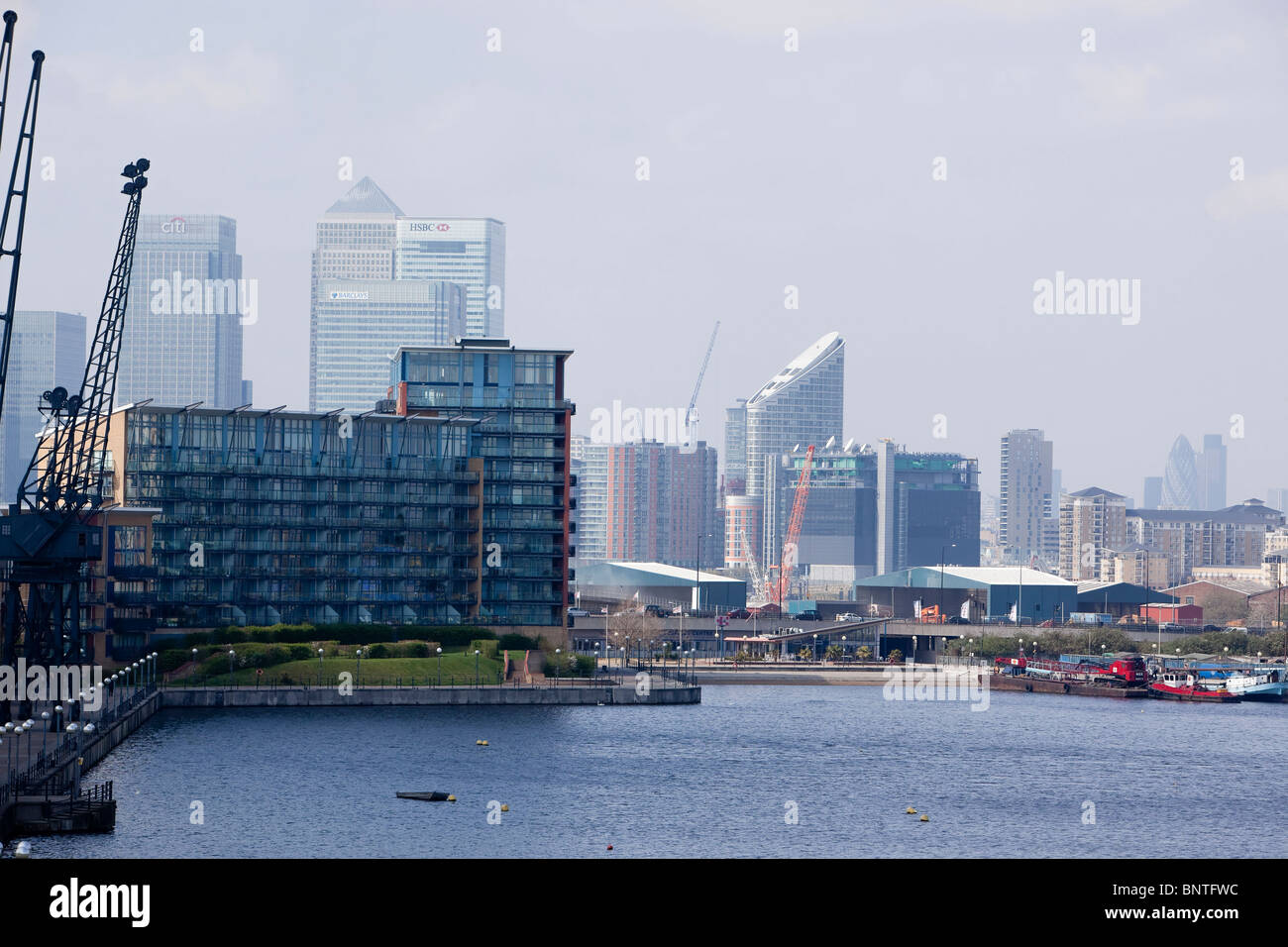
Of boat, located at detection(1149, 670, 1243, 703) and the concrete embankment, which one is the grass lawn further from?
boat, located at detection(1149, 670, 1243, 703)

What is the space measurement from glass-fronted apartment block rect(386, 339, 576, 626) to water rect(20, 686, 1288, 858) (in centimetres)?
2241

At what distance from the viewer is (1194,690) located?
152m

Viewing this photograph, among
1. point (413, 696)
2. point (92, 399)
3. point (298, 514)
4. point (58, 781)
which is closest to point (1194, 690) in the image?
point (413, 696)

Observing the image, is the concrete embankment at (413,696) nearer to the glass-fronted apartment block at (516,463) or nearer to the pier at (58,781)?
the glass-fronted apartment block at (516,463)

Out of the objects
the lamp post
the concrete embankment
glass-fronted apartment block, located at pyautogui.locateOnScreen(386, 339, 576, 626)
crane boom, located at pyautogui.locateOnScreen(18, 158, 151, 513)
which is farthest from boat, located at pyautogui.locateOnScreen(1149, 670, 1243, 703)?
the lamp post

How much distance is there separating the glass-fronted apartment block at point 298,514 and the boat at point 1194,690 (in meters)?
63.8

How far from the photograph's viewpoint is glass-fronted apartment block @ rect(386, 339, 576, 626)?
139750 millimetres

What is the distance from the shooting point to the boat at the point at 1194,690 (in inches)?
5920

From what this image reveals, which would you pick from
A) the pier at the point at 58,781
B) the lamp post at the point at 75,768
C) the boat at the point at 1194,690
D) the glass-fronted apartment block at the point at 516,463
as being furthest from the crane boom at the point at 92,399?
the boat at the point at 1194,690

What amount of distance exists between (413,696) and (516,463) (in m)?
28.5

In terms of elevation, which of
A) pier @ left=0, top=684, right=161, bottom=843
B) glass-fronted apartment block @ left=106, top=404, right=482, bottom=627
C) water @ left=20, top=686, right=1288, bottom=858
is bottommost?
water @ left=20, top=686, right=1288, bottom=858
